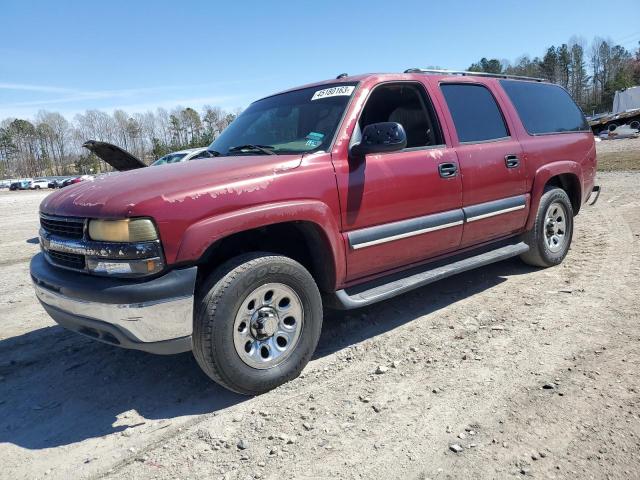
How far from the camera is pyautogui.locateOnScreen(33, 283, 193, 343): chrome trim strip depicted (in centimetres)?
263

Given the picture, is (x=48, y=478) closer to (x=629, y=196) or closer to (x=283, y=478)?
(x=283, y=478)

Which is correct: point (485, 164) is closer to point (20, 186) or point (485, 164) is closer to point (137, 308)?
point (137, 308)

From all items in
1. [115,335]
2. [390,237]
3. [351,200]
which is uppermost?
[351,200]

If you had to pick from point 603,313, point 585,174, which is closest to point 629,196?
point 585,174

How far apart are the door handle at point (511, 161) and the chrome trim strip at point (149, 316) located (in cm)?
327

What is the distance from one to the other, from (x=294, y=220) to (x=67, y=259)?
1.44 m

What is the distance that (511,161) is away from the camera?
15.1 ft

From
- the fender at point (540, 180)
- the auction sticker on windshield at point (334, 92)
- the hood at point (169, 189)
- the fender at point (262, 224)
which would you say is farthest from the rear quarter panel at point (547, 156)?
the hood at point (169, 189)

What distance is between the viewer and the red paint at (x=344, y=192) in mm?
2736

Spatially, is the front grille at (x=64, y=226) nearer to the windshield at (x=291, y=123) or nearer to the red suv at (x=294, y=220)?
the red suv at (x=294, y=220)

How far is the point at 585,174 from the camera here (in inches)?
223

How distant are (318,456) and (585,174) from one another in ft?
16.0

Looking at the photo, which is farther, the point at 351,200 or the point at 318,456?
the point at 351,200

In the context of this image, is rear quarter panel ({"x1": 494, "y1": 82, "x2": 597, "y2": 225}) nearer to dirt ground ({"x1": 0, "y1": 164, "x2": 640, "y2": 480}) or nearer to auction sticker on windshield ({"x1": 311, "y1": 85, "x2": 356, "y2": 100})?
dirt ground ({"x1": 0, "y1": 164, "x2": 640, "y2": 480})
